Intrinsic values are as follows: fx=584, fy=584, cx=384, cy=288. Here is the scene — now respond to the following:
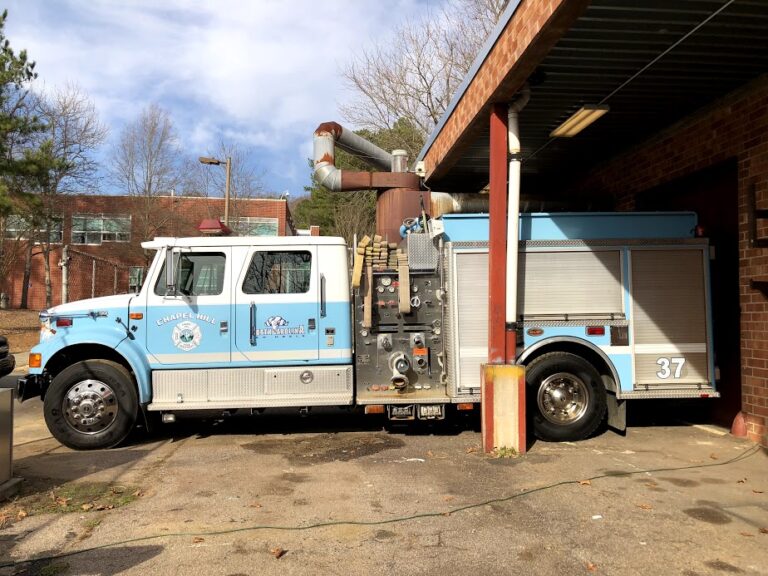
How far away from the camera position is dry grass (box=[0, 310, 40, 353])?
17.3m

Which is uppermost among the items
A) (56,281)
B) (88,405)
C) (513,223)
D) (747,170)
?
(56,281)

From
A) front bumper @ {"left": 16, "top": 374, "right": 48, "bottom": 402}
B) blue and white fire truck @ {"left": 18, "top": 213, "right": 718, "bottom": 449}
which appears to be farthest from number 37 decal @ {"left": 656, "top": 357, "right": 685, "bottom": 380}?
front bumper @ {"left": 16, "top": 374, "right": 48, "bottom": 402}

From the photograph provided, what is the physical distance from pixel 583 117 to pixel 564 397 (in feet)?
10.5

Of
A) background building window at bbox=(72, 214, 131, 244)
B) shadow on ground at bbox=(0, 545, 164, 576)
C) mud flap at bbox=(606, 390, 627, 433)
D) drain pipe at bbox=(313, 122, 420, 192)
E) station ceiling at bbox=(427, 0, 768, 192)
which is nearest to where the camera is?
shadow on ground at bbox=(0, 545, 164, 576)

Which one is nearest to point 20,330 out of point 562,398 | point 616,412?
point 562,398

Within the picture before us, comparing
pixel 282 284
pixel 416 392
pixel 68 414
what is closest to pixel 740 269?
pixel 416 392

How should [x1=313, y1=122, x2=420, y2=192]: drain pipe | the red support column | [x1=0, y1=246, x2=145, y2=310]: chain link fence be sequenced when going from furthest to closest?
[x1=0, y1=246, x2=145, y2=310]: chain link fence → [x1=313, y1=122, x2=420, y2=192]: drain pipe → the red support column

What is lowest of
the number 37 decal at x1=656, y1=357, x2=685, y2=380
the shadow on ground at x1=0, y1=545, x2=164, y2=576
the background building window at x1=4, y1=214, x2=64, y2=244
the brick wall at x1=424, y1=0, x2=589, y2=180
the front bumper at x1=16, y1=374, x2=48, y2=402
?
the shadow on ground at x1=0, y1=545, x2=164, y2=576

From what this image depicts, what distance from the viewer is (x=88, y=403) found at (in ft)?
21.1

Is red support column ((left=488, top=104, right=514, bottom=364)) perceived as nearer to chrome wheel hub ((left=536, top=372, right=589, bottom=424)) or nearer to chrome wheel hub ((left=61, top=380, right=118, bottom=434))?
chrome wheel hub ((left=536, top=372, right=589, bottom=424))

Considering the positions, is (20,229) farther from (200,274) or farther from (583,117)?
(583,117)

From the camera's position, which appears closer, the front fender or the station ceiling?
the station ceiling

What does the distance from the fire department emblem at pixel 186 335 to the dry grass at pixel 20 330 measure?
490 inches

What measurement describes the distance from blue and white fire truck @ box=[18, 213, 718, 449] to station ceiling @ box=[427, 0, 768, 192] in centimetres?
155
